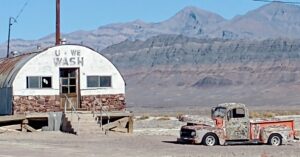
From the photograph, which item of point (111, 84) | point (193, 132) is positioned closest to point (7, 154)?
point (193, 132)

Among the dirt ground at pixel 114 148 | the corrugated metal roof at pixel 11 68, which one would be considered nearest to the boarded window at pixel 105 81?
the corrugated metal roof at pixel 11 68

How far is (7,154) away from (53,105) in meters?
17.4

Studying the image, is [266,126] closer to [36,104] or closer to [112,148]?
[112,148]

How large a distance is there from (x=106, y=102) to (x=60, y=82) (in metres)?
2.98

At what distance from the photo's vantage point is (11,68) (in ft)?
165

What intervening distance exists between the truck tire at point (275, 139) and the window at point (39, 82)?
1614cm

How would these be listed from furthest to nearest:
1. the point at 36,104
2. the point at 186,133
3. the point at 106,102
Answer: the point at 106,102, the point at 36,104, the point at 186,133

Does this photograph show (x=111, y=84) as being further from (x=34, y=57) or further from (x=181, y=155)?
(x=181, y=155)

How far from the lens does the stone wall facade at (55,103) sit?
157ft

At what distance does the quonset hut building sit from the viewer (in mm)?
47938

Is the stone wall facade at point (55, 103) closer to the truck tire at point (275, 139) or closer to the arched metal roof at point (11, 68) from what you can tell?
the arched metal roof at point (11, 68)

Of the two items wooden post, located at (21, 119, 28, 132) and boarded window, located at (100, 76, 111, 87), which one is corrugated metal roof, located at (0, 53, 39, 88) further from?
boarded window, located at (100, 76, 111, 87)

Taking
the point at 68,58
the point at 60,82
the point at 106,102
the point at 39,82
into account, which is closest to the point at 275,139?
the point at 106,102

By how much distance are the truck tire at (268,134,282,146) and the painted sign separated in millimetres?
15586
